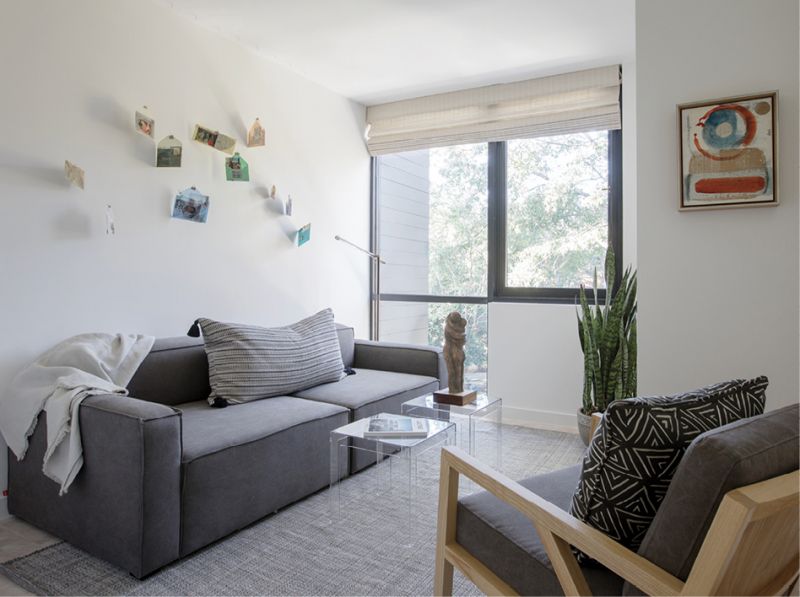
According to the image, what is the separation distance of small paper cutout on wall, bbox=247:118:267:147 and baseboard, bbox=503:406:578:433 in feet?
7.96

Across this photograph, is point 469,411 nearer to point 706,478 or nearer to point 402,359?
point 402,359

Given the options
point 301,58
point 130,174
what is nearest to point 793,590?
point 130,174

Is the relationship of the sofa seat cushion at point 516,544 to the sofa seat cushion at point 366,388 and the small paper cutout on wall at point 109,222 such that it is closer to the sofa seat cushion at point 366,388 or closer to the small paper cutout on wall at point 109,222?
the sofa seat cushion at point 366,388

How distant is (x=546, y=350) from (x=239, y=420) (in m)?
2.22

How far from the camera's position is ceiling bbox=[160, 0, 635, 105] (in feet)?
9.53

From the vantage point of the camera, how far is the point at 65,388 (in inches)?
82.4

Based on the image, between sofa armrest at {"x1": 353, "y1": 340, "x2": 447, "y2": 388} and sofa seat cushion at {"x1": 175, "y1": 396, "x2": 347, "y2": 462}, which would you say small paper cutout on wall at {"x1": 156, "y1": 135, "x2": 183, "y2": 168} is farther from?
sofa armrest at {"x1": 353, "y1": 340, "x2": 447, "y2": 388}

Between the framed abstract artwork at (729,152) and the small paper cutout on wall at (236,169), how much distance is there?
7.56ft

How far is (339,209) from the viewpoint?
4.24 m

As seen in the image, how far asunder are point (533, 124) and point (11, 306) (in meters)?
3.24

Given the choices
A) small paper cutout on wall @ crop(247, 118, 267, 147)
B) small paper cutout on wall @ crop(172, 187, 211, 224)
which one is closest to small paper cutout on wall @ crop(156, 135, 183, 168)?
small paper cutout on wall @ crop(172, 187, 211, 224)

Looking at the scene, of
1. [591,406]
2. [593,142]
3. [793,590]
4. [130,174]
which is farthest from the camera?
[593,142]

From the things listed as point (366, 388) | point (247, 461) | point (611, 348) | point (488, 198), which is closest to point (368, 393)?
point (366, 388)

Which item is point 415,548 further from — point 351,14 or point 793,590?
point 351,14
